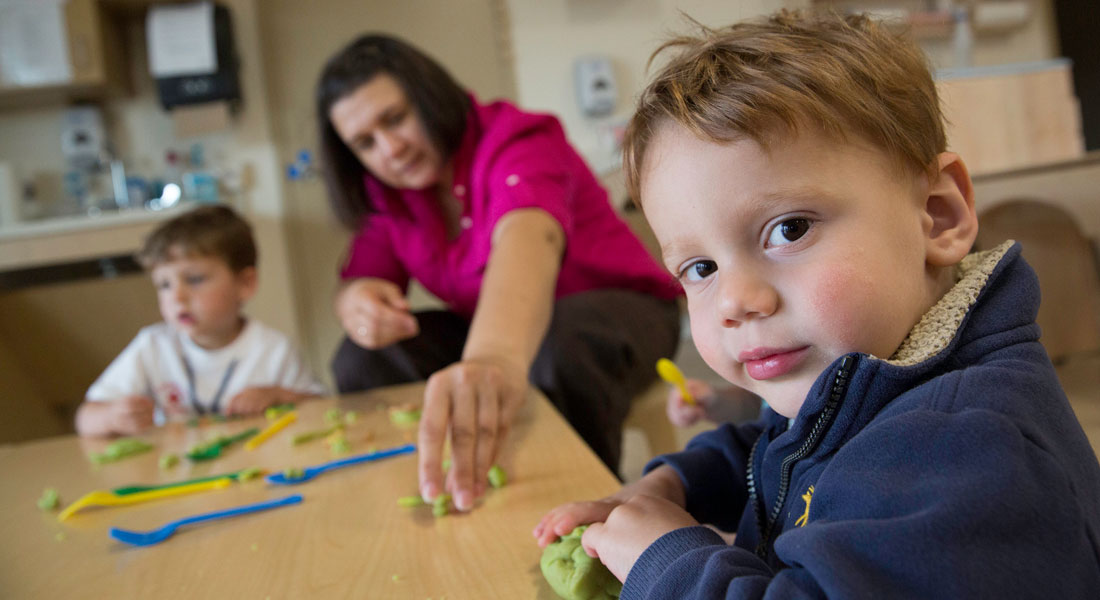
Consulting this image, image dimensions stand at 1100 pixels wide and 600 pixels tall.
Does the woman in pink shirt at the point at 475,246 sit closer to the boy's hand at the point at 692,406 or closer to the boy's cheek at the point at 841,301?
the boy's hand at the point at 692,406

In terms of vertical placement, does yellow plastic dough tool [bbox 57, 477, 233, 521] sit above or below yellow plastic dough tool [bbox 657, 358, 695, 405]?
below

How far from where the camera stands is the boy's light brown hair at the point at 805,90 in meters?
0.42

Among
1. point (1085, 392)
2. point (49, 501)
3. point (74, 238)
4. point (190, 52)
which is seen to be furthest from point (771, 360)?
point (190, 52)

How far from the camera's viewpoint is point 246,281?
1.81 metres

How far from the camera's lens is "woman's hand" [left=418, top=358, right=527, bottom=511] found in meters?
0.66

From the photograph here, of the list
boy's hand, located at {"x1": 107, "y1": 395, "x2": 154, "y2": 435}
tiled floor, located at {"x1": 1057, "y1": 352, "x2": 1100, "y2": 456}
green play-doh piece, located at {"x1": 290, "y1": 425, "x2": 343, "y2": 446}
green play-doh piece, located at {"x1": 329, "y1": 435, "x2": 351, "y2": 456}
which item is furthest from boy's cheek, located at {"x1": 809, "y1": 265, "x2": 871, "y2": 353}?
boy's hand, located at {"x1": 107, "y1": 395, "x2": 154, "y2": 435}

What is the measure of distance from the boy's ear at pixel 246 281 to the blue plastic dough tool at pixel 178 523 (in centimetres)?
114

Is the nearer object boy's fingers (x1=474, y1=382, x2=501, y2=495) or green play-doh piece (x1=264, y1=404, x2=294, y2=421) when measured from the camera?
boy's fingers (x1=474, y1=382, x2=501, y2=495)

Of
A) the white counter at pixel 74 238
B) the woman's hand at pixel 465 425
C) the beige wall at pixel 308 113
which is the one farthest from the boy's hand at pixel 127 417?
the beige wall at pixel 308 113

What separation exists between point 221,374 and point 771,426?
1.34m

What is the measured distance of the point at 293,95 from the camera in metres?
3.03

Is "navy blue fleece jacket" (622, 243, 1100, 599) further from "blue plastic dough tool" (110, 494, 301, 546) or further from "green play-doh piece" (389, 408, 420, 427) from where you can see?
"green play-doh piece" (389, 408, 420, 427)

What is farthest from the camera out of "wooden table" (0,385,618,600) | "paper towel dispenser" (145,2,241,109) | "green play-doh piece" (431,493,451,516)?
"paper towel dispenser" (145,2,241,109)

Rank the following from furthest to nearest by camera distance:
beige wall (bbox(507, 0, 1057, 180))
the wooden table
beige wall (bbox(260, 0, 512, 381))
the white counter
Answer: beige wall (bbox(507, 0, 1057, 180)), beige wall (bbox(260, 0, 512, 381)), the white counter, the wooden table
